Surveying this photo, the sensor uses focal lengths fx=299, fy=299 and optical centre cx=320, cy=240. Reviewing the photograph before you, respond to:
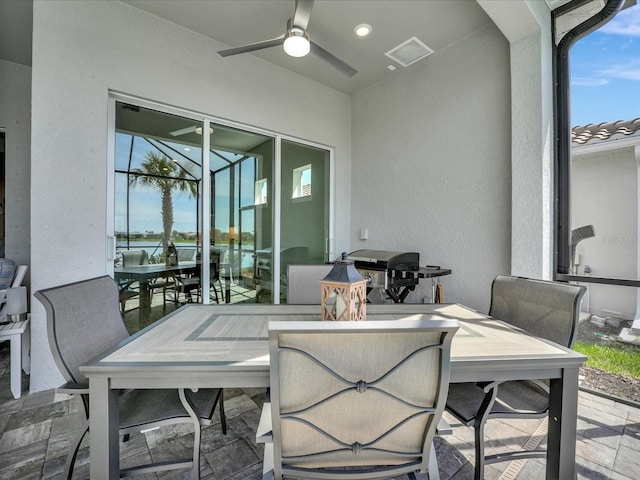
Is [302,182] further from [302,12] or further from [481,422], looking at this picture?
[481,422]

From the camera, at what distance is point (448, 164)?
3102 millimetres

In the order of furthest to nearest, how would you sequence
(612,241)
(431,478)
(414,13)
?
(414,13), (612,241), (431,478)

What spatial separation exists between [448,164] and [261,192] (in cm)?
207

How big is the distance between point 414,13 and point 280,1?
1163 mm

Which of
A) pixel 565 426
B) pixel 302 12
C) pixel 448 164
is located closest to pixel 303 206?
pixel 448 164

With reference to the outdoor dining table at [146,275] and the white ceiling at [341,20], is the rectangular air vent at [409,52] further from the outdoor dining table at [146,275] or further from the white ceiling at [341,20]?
the outdoor dining table at [146,275]

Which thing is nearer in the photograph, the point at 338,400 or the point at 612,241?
the point at 338,400

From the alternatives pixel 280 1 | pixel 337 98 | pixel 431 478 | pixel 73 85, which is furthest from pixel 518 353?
pixel 337 98

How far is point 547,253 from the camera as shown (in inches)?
92.7

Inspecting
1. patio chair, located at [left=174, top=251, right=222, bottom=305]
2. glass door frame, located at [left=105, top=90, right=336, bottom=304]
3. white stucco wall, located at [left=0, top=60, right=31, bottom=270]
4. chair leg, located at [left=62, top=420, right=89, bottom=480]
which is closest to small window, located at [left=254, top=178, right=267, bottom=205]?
glass door frame, located at [left=105, top=90, right=336, bottom=304]

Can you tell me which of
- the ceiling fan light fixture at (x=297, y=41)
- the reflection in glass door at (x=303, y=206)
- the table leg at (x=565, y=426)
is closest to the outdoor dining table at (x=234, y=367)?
the table leg at (x=565, y=426)

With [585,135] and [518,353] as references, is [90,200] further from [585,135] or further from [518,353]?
[585,135]

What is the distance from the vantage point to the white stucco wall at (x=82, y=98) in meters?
2.20

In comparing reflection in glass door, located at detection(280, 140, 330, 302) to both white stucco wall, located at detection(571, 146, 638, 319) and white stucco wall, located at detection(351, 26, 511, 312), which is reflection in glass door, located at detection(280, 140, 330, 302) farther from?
white stucco wall, located at detection(571, 146, 638, 319)
